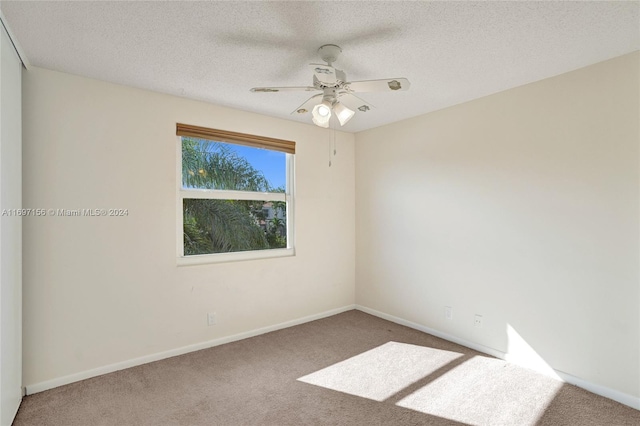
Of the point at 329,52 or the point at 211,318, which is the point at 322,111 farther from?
the point at 211,318

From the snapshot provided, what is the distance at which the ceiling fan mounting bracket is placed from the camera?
211 cm

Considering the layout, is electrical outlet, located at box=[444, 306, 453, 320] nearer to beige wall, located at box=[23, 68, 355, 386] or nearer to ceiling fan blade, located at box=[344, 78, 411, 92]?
beige wall, located at box=[23, 68, 355, 386]

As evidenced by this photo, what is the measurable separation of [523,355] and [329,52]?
2.87 m

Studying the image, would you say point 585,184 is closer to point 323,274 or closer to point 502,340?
point 502,340

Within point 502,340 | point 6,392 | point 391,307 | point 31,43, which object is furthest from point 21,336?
point 502,340

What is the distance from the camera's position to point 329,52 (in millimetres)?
2135

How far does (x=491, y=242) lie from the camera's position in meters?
3.05

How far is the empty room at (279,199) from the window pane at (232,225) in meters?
0.03

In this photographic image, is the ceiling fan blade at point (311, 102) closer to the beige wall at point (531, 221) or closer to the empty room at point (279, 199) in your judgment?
the empty room at point (279, 199)

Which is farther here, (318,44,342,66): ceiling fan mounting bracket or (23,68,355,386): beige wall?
(23,68,355,386): beige wall

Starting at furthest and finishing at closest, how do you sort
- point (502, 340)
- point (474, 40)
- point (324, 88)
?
point (502, 340) → point (324, 88) → point (474, 40)

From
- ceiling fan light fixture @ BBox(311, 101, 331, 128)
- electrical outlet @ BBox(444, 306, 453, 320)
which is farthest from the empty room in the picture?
ceiling fan light fixture @ BBox(311, 101, 331, 128)

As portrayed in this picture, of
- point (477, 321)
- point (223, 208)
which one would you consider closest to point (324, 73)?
point (223, 208)

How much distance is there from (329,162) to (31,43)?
2892 millimetres
